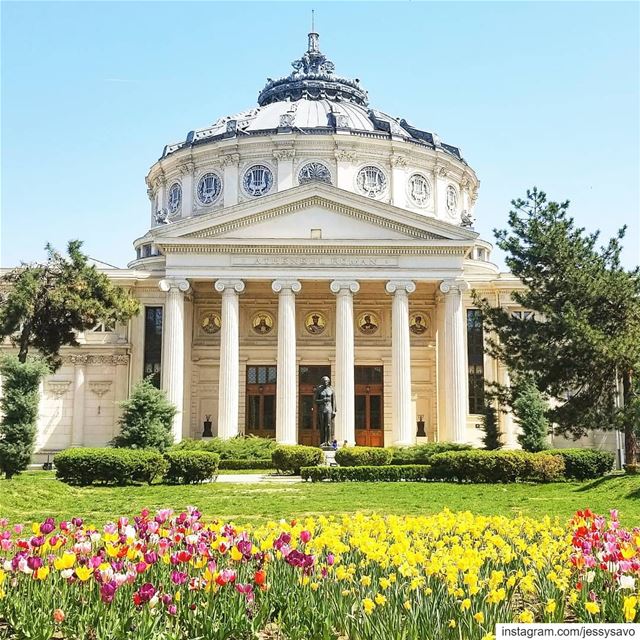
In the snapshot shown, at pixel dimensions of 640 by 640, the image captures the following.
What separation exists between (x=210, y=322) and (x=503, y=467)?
28.4 meters

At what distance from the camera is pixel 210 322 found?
175 feet

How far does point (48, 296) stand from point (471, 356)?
28.7 metres

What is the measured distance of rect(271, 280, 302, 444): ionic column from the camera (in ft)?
148

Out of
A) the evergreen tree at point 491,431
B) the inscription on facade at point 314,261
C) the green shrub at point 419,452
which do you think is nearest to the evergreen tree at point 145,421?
the inscription on facade at point 314,261

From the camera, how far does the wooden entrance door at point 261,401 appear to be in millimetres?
51906

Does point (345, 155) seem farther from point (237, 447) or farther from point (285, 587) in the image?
point (285, 587)

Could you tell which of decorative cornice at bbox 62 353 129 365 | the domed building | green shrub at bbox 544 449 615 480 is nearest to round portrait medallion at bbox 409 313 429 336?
the domed building

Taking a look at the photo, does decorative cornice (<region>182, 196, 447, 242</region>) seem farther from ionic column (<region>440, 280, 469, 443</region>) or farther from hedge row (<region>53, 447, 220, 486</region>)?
hedge row (<region>53, 447, 220, 486</region>)

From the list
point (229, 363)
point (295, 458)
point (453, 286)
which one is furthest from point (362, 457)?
point (453, 286)

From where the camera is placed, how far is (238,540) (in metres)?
8.78

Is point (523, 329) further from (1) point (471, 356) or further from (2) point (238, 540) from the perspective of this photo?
(2) point (238, 540)

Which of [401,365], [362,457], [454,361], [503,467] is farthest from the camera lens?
[454,361]

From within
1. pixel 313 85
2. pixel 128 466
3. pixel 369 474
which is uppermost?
pixel 313 85

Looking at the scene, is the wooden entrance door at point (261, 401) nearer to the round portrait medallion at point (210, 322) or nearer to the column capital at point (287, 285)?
the round portrait medallion at point (210, 322)
